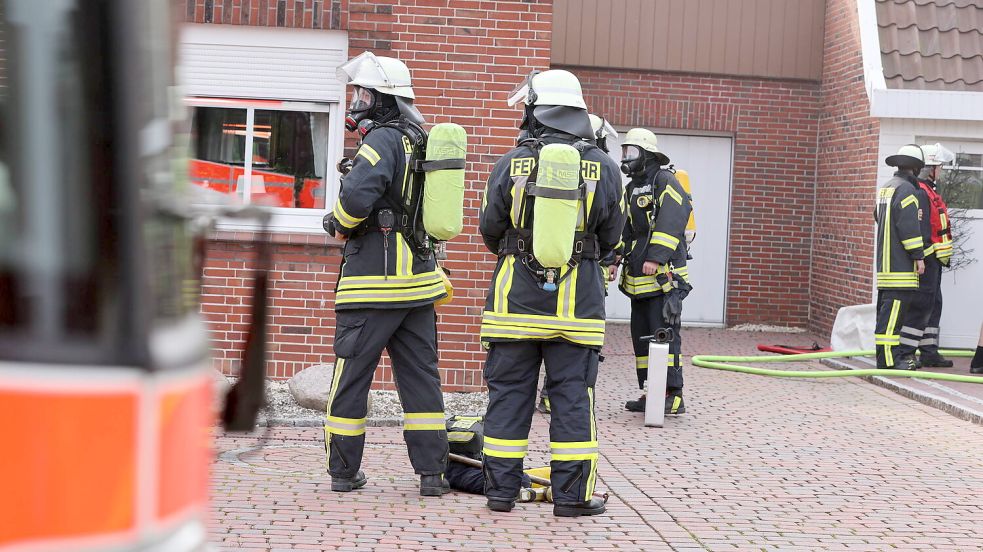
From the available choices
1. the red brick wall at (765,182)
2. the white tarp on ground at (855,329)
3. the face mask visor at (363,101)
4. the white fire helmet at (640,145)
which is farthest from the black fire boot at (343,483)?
the red brick wall at (765,182)

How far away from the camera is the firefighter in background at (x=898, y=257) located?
11609mm

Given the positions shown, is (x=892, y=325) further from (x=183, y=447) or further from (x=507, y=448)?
(x=183, y=447)

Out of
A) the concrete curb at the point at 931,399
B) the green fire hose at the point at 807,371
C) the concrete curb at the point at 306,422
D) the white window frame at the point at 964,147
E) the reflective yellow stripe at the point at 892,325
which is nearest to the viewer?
the concrete curb at the point at 306,422

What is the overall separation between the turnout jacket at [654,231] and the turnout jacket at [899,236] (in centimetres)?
331

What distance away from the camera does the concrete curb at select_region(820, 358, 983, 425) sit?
31.9ft

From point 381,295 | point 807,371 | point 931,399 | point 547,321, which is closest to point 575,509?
point 547,321

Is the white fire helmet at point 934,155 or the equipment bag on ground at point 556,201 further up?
the white fire helmet at point 934,155

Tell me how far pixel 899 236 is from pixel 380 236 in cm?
684

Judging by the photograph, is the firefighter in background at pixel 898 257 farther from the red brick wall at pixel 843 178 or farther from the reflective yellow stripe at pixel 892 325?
the red brick wall at pixel 843 178

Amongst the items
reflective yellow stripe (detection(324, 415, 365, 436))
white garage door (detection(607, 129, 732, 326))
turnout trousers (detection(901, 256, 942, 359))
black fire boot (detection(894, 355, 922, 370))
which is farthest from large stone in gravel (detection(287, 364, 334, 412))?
white garage door (detection(607, 129, 732, 326))

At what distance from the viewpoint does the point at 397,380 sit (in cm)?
650

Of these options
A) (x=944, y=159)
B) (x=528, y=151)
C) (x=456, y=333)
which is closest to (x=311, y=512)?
(x=528, y=151)

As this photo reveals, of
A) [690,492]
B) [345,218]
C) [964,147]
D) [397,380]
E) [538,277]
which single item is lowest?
[690,492]

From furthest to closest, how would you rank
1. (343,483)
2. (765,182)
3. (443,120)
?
1. (765,182)
2. (443,120)
3. (343,483)
